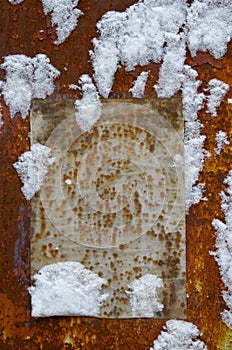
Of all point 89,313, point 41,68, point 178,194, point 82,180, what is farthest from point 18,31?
point 89,313

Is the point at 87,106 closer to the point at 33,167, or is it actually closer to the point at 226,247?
the point at 33,167

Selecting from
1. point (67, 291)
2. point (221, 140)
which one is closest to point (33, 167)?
point (67, 291)

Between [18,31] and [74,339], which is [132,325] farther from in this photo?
[18,31]

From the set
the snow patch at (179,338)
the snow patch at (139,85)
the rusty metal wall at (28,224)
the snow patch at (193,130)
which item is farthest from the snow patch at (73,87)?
the snow patch at (179,338)

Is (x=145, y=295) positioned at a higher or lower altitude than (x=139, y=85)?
lower

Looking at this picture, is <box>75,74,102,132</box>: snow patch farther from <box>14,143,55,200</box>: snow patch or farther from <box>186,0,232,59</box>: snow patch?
<box>186,0,232,59</box>: snow patch

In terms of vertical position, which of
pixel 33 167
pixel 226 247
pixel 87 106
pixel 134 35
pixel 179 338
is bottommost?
pixel 179 338
